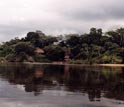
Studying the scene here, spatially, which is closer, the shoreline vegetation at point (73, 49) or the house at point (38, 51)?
the shoreline vegetation at point (73, 49)

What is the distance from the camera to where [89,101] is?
17938 millimetres

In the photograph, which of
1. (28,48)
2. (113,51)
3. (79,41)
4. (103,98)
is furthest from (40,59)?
(103,98)

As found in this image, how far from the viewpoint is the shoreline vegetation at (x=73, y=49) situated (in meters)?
92.4

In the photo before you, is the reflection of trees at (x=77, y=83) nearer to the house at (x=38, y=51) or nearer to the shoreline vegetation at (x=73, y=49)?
the shoreline vegetation at (x=73, y=49)

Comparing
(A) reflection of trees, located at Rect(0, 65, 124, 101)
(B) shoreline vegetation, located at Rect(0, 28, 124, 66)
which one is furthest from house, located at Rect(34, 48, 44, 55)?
(A) reflection of trees, located at Rect(0, 65, 124, 101)

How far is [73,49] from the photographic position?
9962 centimetres

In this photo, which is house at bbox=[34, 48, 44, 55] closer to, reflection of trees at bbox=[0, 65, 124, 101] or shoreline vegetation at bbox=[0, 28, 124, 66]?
shoreline vegetation at bbox=[0, 28, 124, 66]

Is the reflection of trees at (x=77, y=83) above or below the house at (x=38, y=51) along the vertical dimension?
below

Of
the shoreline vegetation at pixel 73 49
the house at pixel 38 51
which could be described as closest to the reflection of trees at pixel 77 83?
the shoreline vegetation at pixel 73 49

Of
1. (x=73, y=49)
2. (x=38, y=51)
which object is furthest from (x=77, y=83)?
(x=38, y=51)

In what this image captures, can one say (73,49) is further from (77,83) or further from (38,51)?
(77,83)

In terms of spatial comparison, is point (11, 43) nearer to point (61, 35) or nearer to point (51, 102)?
point (61, 35)

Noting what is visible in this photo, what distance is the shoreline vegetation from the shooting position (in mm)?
92375

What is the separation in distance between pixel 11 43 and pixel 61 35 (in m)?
20.8
